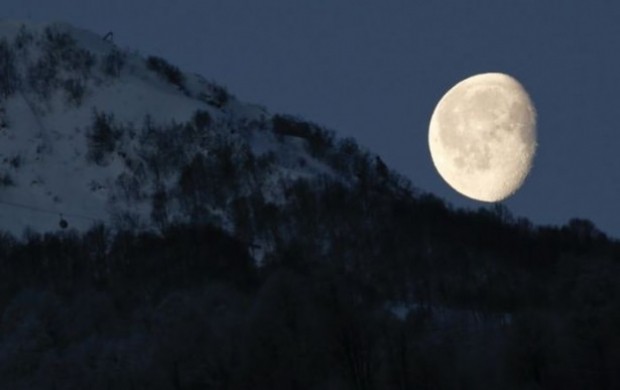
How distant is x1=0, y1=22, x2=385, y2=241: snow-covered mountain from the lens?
149 metres

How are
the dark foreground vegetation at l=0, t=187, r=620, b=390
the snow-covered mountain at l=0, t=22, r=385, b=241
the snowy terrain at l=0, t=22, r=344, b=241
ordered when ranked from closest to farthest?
1. the dark foreground vegetation at l=0, t=187, r=620, b=390
2. the snow-covered mountain at l=0, t=22, r=385, b=241
3. the snowy terrain at l=0, t=22, r=344, b=241

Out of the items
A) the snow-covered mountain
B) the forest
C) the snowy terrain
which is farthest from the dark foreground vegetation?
the snowy terrain

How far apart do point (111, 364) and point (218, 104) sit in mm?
109415

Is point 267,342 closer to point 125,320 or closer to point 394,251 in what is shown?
point 125,320

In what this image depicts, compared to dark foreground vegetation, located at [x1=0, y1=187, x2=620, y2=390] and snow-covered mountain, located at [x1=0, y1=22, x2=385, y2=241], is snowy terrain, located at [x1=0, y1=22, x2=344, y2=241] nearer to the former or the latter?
snow-covered mountain, located at [x1=0, y1=22, x2=385, y2=241]

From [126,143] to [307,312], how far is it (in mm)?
102381

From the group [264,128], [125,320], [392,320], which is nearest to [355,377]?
[392,320]

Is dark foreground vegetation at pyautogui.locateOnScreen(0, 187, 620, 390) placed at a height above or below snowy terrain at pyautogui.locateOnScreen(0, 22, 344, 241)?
below

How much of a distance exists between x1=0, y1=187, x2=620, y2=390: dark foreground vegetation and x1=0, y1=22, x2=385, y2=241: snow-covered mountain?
38.5ft

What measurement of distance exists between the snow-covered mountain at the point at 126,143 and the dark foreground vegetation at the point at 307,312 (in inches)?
462

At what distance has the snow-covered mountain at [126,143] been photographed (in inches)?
5866

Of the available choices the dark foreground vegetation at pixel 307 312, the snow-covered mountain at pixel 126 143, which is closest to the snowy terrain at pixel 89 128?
the snow-covered mountain at pixel 126 143

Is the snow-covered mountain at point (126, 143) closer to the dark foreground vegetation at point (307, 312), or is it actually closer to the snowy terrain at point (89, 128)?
the snowy terrain at point (89, 128)

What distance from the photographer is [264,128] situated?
175 metres
